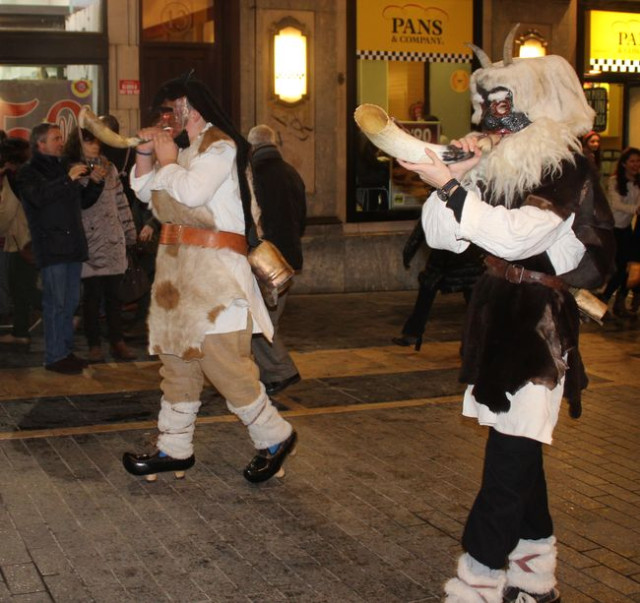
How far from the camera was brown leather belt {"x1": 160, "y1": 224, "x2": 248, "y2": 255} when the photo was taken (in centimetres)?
571

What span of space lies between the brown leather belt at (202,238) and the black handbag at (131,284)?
12.0 feet

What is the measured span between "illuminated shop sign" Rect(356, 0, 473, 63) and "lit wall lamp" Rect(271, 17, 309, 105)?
0.96 metres

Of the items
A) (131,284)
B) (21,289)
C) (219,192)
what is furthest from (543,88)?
(21,289)

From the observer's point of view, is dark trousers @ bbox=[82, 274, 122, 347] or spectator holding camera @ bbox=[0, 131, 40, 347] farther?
spectator holding camera @ bbox=[0, 131, 40, 347]

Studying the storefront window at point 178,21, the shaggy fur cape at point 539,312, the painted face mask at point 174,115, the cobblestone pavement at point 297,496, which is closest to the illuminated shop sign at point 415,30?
the storefront window at point 178,21

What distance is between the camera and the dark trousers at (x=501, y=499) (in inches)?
161

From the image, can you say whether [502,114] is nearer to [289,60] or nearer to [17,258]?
[17,258]

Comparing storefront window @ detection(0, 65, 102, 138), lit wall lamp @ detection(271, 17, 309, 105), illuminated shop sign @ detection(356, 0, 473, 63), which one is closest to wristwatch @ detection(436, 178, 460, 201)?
storefront window @ detection(0, 65, 102, 138)

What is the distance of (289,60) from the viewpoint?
45.2ft

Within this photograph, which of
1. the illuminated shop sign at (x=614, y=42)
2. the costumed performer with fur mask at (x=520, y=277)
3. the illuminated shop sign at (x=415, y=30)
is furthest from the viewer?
the illuminated shop sign at (x=614, y=42)

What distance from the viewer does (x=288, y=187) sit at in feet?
26.7

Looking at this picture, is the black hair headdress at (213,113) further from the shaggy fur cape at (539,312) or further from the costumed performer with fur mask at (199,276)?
the shaggy fur cape at (539,312)

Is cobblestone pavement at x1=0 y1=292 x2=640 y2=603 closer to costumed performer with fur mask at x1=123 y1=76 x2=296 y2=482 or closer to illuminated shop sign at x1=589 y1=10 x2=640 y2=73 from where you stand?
costumed performer with fur mask at x1=123 y1=76 x2=296 y2=482

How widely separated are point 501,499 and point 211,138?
2556mm
